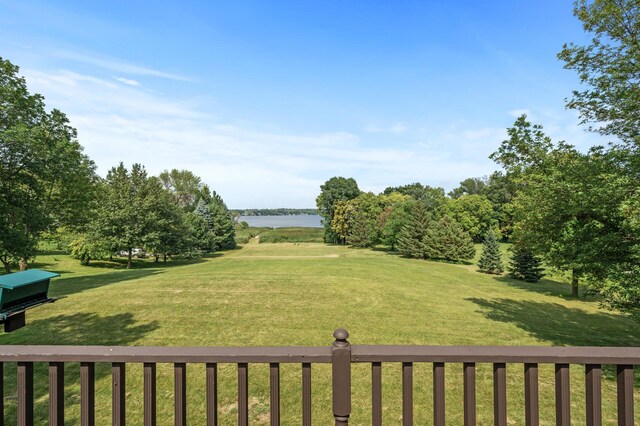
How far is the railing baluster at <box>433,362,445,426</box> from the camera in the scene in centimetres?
171

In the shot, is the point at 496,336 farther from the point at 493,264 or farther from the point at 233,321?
the point at 493,264

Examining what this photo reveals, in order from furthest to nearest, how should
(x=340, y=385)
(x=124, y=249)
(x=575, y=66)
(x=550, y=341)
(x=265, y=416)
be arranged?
(x=124, y=249) < (x=550, y=341) < (x=575, y=66) < (x=265, y=416) < (x=340, y=385)

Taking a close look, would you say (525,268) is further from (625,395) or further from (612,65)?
(625,395)

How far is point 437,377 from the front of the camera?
5.62ft

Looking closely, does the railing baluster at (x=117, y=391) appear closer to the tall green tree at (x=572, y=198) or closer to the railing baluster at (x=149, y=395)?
the railing baluster at (x=149, y=395)

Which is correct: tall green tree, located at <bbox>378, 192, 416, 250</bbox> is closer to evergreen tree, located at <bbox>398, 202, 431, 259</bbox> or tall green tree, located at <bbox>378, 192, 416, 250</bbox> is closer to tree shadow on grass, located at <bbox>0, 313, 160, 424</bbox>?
evergreen tree, located at <bbox>398, 202, 431, 259</bbox>

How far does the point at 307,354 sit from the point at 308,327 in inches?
238

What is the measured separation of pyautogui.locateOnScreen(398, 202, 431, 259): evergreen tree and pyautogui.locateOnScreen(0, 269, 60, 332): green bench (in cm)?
2761

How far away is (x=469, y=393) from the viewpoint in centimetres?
170

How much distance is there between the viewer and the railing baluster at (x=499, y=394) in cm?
170

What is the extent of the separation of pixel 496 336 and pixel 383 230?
93.8ft

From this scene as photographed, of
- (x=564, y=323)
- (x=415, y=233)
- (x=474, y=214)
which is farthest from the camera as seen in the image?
(x=474, y=214)

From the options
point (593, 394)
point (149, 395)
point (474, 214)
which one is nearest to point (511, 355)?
point (593, 394)

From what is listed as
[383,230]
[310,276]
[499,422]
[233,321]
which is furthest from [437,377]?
[383,230]
